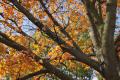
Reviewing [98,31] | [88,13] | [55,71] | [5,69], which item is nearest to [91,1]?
[88,13]

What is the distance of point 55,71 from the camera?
9.82 meters

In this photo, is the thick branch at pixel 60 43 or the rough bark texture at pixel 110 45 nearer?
the rough bark texture at pixel 110 45

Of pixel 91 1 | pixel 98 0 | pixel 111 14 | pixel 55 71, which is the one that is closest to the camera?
pixel 111 14

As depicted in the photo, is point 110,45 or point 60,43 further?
point 60,43

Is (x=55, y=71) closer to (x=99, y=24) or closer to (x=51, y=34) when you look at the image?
(x=51, y=34)

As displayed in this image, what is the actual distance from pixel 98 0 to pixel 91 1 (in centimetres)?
87

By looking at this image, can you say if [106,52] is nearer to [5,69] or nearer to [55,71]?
[55,71]

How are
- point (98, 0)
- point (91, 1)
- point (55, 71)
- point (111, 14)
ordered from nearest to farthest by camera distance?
point (111, 14), point (55, 71), point (91, 1), point (98, 0)

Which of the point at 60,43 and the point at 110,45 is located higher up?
the point at 110,45

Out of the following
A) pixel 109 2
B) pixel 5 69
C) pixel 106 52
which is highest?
pixel 109 2

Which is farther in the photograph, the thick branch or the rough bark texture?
the thick branch

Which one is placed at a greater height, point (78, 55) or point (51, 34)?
point (51, 34)

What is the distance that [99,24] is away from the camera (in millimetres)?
10594

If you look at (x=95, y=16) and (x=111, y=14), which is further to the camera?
(x=95, y=16)
